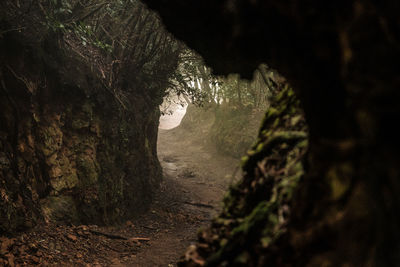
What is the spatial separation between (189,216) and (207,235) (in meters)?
7.16

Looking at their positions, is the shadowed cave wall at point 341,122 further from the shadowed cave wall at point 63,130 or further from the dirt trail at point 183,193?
the shadowed cave wall at point 63,130

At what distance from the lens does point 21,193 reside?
5168mm

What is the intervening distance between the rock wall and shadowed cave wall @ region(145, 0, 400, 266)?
5013 mm

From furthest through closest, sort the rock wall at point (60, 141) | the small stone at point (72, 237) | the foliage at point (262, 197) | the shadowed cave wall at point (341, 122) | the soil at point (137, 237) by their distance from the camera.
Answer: the small stone at point (72, 237) < the rock wall at point (60, 141) < the soil at point (137, 237) < the foliage at point (262, 197) < the shadowed cave wall at point (341, 122)

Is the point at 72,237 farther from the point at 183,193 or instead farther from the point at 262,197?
the point at 183,193

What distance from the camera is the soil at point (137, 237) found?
477 cm

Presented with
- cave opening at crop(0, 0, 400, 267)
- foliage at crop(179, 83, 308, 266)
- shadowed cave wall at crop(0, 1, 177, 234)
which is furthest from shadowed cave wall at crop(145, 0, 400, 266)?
shadowed cave wall at crop(0, 1, 177, 234)

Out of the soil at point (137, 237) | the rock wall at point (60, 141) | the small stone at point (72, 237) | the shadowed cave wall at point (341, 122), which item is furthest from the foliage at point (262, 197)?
the small stone at point (72, 237)

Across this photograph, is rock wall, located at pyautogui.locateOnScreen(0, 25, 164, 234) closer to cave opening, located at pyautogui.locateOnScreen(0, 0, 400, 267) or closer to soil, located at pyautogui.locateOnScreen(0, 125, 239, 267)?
cave opening, located at pyautogui.locateOnScreen(0, 0, 400, 267)

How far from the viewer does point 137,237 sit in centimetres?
702

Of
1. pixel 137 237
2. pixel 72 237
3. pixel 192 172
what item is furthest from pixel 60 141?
pixel 192 172

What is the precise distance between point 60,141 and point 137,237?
9.77ft

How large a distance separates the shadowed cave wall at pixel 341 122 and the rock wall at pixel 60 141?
16.4 ft

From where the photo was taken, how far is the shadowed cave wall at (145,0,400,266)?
110cm
